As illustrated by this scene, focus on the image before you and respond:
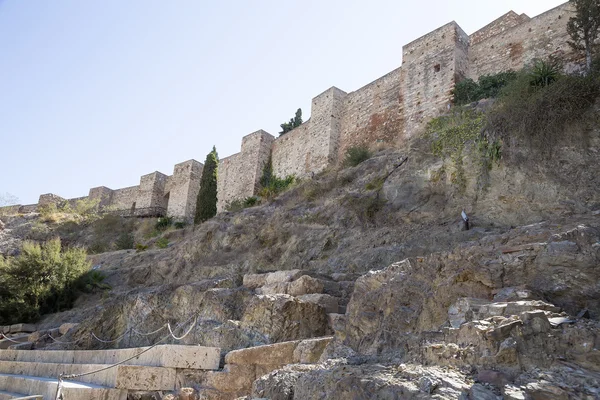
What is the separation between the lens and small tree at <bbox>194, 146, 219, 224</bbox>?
983 inches

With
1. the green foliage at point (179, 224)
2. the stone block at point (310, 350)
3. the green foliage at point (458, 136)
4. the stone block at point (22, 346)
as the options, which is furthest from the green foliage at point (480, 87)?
the green foliage at point (179, 224)

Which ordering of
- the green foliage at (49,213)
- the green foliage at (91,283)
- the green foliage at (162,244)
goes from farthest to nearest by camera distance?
the green foliage at (49,213) < the green foliage at (162,244) < the green foliage at (91,283)

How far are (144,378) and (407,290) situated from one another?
3.25 metres

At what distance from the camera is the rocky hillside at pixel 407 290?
10.1 ft

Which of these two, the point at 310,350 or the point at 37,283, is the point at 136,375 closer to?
the point at 310,350

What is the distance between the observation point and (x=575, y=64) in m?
13.0

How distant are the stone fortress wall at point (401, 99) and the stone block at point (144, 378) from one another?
12.2 m

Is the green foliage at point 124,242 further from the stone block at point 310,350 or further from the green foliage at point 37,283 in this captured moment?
the stone block at point 310,350

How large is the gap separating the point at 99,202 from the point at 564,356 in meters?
36.1

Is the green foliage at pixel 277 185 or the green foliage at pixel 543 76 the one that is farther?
the green foliage at pixel 277 185

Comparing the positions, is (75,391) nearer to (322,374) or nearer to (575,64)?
(322,374)

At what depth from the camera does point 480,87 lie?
1480 cm

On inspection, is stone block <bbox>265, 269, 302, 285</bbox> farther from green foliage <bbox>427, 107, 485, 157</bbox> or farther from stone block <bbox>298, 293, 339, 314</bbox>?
green foliage <bbox>427, 107, 485, 157</bbox>

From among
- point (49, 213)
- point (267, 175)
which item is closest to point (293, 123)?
point (267, 175)
